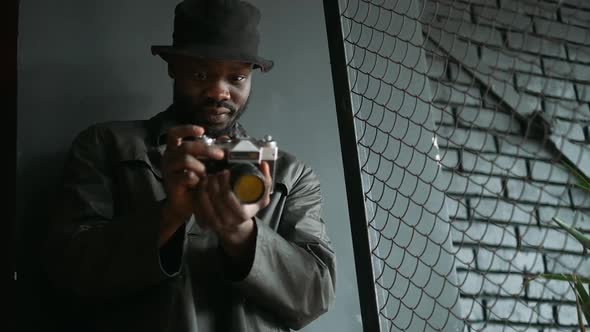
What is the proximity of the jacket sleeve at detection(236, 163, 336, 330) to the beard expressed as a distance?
25 centimetres

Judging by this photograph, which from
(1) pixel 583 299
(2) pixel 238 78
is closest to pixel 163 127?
(2) pixel 238 78

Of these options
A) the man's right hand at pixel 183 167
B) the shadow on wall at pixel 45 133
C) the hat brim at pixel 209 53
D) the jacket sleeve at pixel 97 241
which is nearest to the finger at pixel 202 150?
the man's right hand at pixel 183 167

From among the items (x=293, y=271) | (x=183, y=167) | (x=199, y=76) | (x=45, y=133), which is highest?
(x=199, y=76)

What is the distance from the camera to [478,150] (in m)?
3.57

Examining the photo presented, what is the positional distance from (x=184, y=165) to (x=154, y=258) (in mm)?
256

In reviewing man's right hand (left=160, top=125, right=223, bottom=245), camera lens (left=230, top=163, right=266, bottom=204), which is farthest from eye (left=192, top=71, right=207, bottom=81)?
camera lens (left=230, top=163, right=266, bottom=204)

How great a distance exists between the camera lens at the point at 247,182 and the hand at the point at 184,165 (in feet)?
0.19

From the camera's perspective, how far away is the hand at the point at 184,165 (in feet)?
4.95

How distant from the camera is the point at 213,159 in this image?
1.52 meters

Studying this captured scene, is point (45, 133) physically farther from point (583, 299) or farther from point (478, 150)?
point (478, 150)

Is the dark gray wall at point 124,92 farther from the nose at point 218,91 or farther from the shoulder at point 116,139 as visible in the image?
the nose at point 218,91

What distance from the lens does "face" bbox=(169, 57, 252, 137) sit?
6.71 ft

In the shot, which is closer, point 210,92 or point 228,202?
point 228,202

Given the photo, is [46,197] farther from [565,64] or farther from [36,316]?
[565,64]
